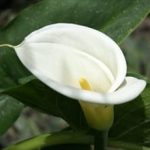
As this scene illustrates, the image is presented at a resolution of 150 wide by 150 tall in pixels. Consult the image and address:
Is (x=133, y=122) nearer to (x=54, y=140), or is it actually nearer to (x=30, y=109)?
(x=54, y=140)

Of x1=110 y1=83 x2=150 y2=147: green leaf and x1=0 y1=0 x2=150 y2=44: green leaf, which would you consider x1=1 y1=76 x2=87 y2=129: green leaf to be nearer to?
x1=110 y1=83 x2=150 y2=147: green leaf

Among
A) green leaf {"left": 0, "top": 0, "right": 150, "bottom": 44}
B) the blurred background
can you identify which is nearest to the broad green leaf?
green leaf {"left": 0, "top": 0, "right": 150, "bottom": 44}

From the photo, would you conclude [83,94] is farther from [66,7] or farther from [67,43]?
[66,7]

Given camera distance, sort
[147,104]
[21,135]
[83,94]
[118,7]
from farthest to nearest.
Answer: [21,135]
[118,7]
[147,104]
[83,94]

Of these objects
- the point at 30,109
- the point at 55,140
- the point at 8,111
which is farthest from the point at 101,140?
the point at 30,109

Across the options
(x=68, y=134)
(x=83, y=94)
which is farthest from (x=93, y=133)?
(x=83, y=94)
